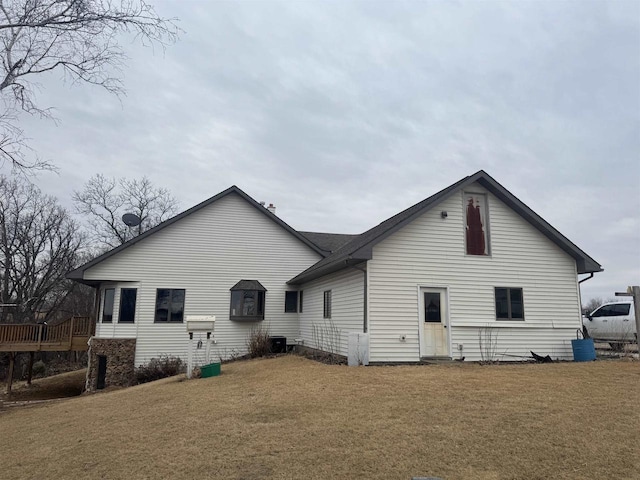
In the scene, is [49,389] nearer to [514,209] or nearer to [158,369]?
[158,369]

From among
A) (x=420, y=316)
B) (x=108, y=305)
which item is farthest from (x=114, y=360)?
(x=420, y=316)

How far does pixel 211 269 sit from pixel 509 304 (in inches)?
481

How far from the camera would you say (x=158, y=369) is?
1736 centimetres

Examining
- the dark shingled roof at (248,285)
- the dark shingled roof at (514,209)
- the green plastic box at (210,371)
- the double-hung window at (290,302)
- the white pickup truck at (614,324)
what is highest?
the dark shingled roof at (514,209)

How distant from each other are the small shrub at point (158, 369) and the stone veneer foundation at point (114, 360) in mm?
377

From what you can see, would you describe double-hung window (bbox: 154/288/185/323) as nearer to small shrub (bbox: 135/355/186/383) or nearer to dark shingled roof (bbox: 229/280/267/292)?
small shrub (bbox: 135/355/186/383)

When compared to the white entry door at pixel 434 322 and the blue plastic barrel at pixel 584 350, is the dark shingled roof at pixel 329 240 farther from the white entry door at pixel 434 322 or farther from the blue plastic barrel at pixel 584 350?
the blue plastic barrel at pixel 584 350

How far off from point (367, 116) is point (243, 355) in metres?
12.1

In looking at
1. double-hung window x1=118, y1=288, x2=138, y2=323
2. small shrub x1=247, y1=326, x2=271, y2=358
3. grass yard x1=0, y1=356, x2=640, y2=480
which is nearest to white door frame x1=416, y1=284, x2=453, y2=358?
grass yard x1=0, y1=356, x2=640, y2=480

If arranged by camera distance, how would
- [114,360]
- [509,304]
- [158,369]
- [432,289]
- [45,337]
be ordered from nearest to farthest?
[432,289] → [509,304] → [158,369] → [114,360] → [45,337]

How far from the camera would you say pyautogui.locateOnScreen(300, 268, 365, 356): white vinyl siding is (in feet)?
42.6

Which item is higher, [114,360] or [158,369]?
A: [114,360]

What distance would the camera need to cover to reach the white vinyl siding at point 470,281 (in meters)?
12.5

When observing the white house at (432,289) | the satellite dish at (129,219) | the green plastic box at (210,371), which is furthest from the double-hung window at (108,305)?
the green plastic box at (210,371)
